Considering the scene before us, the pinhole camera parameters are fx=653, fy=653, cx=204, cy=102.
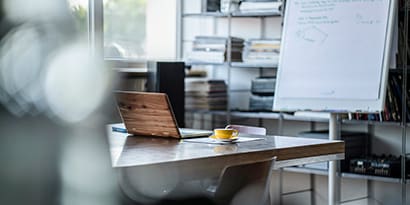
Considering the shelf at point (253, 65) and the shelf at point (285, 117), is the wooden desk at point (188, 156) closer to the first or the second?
the shelf at point (285, 117)

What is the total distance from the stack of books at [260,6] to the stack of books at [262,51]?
0.22 metres

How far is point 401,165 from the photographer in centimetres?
391

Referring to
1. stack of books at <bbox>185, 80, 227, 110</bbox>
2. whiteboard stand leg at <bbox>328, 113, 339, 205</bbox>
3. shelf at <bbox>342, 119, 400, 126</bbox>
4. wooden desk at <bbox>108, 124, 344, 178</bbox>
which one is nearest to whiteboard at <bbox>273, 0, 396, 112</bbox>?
whiteboard stand leg at <bbox>328, 113, 339, 205</bbox>

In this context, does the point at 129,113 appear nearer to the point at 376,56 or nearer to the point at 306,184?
the point at 376,56

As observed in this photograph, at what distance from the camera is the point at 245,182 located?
204 cm

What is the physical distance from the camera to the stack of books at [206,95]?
4.77m

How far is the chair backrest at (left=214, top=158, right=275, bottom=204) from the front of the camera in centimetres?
200

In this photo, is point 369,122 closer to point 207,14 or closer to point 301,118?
point 301,118

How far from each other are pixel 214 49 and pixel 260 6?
48 centimetres

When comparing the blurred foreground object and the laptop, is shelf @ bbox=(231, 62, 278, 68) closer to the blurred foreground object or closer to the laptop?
the laptop

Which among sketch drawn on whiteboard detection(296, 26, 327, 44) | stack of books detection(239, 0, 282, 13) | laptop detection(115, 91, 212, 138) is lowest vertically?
laptop detection(115, 91, 212, 138)

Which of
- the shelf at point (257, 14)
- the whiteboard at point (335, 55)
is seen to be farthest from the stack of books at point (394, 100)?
the shelf at point (257, 14)

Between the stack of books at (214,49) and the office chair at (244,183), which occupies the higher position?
the stack of books at (214,49)

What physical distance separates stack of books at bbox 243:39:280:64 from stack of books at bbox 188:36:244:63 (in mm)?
94
